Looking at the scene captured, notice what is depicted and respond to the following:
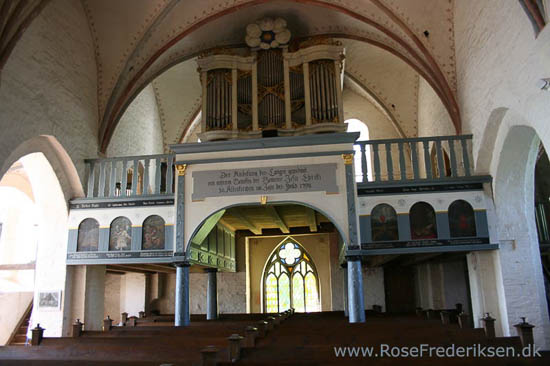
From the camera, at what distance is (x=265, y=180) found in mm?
12109

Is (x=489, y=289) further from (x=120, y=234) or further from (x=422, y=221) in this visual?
(x=120, y=234)

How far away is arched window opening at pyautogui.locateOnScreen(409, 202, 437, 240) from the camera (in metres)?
11.7

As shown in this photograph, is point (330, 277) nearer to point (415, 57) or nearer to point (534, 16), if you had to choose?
point (415, 57)

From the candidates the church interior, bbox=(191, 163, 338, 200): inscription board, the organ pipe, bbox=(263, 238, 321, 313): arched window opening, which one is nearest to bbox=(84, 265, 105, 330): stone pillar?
the church interior

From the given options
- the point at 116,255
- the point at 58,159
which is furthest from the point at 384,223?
the point at 58,159

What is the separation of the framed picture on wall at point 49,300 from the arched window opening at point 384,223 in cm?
821

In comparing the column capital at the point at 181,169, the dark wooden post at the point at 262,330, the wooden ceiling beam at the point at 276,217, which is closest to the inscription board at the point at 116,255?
the column capital at the point at 181,169

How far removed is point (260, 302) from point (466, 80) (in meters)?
12.1

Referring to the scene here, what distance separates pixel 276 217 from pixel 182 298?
4750 millimetres

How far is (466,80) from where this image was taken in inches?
486

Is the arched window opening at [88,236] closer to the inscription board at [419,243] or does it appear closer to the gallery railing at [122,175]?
the gallery railing at [122,175]

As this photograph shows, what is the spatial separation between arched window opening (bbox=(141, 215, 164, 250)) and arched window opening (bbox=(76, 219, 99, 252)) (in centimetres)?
137

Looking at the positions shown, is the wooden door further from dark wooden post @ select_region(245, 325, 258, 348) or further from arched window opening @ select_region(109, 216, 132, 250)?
dark wooden post @ select_region(245, 325, 258, 348)

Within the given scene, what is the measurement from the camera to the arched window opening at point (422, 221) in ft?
38.4
